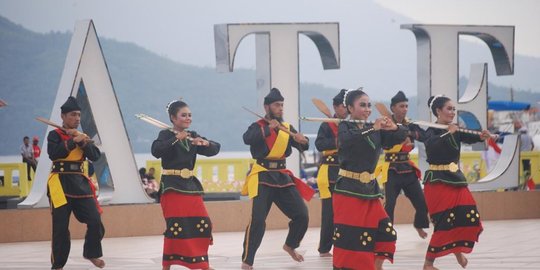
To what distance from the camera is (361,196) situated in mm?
8133

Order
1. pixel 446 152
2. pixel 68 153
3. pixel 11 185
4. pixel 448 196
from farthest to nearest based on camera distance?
pixel 11 185, pixel 68 153, pixel 446 152, pixel 448 196

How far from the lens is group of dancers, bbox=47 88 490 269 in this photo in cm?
819

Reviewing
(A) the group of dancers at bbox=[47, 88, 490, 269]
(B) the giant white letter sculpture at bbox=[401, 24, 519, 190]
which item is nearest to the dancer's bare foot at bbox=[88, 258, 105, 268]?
(A) the group of dancers at bbox=[47, 88, 490, 269]

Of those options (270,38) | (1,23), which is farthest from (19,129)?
(270,38)

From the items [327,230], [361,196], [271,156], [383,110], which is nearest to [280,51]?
[327,230]

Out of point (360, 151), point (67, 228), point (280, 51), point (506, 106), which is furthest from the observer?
point (506, 106)

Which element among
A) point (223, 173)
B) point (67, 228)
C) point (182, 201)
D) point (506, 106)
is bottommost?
point (506, 106)

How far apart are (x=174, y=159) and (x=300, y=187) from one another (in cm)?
175

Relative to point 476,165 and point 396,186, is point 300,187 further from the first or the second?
point 476,165

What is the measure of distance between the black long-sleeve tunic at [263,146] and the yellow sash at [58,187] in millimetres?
1670

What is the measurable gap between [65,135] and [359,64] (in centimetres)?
4857

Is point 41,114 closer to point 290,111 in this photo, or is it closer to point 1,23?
point 1,23

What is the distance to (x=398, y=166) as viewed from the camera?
12.2 metres

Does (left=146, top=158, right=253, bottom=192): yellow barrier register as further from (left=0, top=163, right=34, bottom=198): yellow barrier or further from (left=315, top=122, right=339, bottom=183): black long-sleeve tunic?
(left=315, top=122, right=339, bottom=183): black long-sleeve tunic
